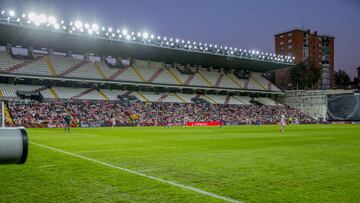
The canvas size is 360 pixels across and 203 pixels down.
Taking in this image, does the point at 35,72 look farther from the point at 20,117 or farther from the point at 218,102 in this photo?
the point at 218,102

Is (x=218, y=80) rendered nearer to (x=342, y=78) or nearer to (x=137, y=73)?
(x=137, y=73)

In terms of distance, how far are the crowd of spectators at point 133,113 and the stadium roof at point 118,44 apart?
11.0 meters

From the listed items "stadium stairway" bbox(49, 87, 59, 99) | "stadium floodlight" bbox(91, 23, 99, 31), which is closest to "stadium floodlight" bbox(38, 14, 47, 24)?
"stadium floodlight" bbox(91, 23, 99, 31)

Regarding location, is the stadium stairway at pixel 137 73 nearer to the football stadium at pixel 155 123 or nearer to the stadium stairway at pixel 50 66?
the football stadium at pixel 155 123

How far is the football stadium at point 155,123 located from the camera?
7.32 meters

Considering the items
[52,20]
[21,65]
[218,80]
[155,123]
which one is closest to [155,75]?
[218,80]

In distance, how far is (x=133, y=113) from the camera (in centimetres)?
5772

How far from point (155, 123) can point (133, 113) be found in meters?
4.30

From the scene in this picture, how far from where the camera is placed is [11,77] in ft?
185

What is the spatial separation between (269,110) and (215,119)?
1839 cm

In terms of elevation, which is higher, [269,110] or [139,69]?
[139,69]

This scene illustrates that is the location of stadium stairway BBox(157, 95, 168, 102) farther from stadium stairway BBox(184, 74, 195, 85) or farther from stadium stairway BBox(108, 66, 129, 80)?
stadium stairway BBox(108, 66, 129, 80)

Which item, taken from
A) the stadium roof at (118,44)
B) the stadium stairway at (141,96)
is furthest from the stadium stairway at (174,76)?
the stadium stairway at (141,96)

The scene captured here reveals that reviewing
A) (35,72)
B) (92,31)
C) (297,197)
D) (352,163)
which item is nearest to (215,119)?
(92,31)
